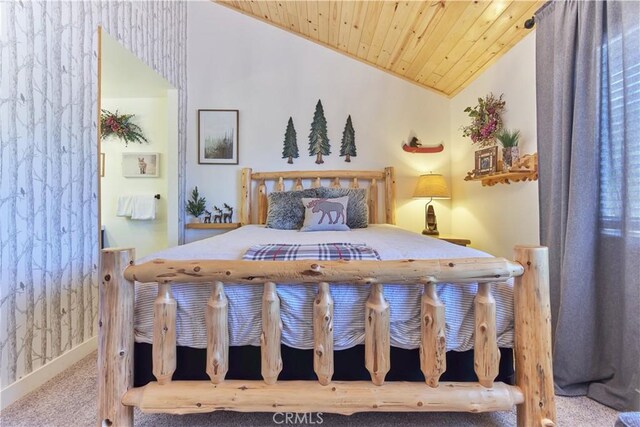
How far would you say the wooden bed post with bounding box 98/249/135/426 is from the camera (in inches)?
40.3

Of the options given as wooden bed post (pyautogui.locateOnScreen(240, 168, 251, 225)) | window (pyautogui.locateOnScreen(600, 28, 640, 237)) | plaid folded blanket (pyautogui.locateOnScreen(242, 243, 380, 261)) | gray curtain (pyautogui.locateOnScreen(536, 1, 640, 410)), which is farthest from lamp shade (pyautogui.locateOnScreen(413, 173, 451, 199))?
plaid folded blanket (pyautogui.locateOnScreen(242, 243, 380, 261))

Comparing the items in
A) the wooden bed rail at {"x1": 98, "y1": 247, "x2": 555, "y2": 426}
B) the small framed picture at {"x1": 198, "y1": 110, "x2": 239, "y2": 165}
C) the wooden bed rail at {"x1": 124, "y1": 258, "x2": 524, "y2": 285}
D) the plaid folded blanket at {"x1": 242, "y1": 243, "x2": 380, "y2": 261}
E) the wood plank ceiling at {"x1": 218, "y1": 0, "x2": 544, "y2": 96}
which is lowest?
the wooden bed rail at {"x1": 98, "y1": 247, "x2": 555, "y2": 426}

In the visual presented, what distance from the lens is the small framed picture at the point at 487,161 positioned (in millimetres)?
2295

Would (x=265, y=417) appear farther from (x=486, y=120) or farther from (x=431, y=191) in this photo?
(x=486, y=120)

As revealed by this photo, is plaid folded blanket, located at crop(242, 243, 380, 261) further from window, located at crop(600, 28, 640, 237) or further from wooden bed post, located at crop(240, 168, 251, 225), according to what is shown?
wooden bed post, located at crop(240, 168, 251, 225)

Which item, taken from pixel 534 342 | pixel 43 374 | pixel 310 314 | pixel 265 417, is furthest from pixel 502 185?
pixel 43 374

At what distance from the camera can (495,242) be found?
96.7 inches

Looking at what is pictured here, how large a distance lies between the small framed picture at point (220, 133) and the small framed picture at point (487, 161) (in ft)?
7.63

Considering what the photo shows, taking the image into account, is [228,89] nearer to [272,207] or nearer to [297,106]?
[297,106]

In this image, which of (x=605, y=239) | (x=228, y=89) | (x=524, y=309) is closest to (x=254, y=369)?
(x=524, y=309)

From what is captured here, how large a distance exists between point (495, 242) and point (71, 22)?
3.35 metres

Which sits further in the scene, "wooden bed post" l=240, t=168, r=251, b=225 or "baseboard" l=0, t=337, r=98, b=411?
"wooden bed post" l=240, t=168, r=251, b=225

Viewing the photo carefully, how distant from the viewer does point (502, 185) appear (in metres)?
2.36

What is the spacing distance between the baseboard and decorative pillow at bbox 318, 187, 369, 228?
6.51 feet
